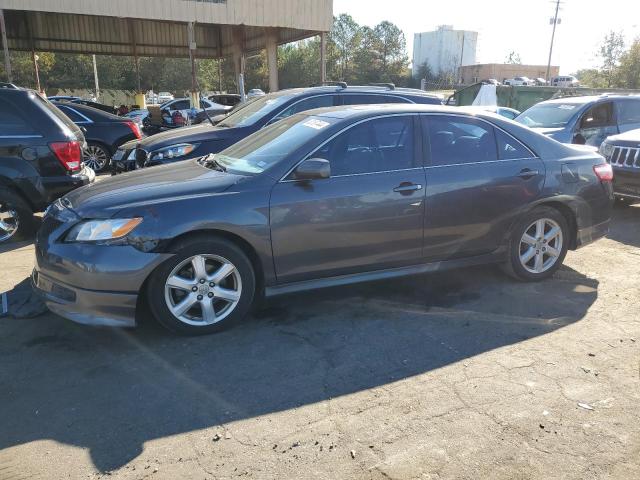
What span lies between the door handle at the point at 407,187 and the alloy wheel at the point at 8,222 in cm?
463

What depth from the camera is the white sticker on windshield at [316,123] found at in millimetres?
4247

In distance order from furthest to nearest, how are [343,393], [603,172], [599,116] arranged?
[599,116], [603,172], [343,393]

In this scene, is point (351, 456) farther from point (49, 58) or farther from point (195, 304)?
point (49, 58)

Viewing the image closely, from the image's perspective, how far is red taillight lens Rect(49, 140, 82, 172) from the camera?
239 inches

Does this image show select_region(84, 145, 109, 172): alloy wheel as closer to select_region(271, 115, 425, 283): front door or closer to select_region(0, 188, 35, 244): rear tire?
select_region(0, 188, 35, 244): rear tire

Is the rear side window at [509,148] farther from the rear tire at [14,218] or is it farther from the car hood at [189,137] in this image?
the rear tire at [14,218]

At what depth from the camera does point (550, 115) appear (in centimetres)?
984

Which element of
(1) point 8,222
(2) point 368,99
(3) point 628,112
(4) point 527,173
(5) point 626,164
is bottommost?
(1) point 8,222

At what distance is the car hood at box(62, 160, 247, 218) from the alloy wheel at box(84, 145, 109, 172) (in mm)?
7501

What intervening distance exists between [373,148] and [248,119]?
11.9 ft

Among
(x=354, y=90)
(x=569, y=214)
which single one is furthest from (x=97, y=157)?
(x=569, y=214)

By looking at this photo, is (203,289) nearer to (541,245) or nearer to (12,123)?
(541,245)

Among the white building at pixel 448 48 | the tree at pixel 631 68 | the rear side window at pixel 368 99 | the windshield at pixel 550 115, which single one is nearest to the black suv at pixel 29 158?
the rear side window at pixel 368 99

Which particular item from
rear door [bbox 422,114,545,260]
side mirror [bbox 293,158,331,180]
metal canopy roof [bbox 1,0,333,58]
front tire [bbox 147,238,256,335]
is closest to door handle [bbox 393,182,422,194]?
rear door [bbox 422,114,545,260]
